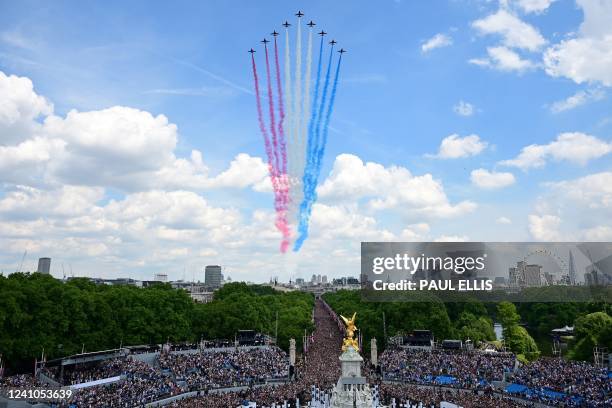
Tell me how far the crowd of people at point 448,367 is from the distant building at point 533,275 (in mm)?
65827

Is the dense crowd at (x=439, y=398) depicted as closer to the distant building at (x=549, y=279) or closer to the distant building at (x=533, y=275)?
the distant building at (x=549, y=279)

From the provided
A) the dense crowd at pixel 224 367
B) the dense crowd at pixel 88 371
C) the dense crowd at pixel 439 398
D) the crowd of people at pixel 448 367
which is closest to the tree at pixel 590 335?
the crowd of people at pixel 448 367

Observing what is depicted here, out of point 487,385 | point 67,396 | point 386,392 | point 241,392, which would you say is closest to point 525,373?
point 487,385

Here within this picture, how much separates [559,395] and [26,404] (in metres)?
44.3

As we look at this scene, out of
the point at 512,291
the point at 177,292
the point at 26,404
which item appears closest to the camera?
the point at 26,404

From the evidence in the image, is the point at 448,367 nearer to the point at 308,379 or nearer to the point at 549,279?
the point at 308,379

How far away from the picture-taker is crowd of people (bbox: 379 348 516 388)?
53.3 m

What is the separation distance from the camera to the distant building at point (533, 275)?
118 meters

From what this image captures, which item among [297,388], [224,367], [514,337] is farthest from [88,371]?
[514,337]

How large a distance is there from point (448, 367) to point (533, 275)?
74042 millimetres

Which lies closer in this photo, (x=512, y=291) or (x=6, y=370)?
(x=6, y=370)

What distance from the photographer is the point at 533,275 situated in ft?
396

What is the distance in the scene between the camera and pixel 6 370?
51375 millimetres

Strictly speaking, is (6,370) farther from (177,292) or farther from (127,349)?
(177,292)
